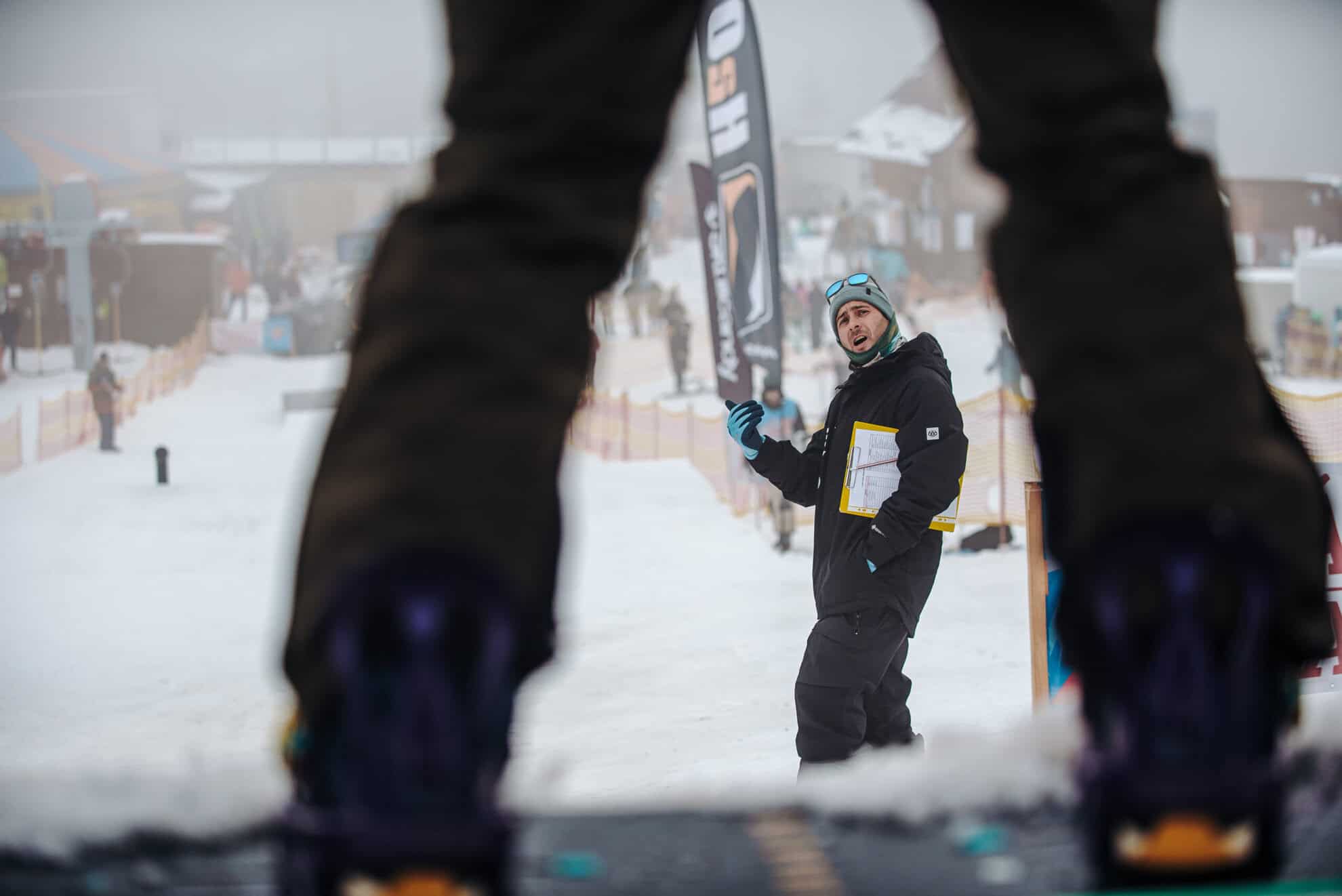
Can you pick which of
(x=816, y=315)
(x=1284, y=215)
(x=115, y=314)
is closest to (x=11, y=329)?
(x=115, y=314)

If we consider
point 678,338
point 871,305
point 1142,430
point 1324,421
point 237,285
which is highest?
point 237,285

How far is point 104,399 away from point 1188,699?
66.7 feet

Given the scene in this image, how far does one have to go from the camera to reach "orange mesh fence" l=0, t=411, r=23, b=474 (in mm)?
17078

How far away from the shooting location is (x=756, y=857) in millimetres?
597

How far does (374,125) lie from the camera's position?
168 ft

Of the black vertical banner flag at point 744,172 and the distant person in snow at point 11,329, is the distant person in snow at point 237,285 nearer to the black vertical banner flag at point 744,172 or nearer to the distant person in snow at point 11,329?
the distant person in snow at point 11,329

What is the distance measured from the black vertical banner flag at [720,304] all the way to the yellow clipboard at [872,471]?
417 cm

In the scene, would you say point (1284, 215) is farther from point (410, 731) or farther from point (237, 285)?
point (410, 731)

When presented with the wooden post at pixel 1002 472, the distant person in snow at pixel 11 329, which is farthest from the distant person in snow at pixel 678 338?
the distant person in snow at pixel 11 329

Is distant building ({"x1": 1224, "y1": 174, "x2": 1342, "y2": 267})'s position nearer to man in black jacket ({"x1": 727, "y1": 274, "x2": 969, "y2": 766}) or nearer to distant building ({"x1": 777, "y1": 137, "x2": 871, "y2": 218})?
distant building ({"x1": 777, "y1": 137, "x2": 871, "y2": 218})

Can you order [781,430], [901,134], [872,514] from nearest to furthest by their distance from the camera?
1. [872,514]
2. [781,430]
3. [901,134]

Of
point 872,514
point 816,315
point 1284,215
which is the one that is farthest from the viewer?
point 1284,215

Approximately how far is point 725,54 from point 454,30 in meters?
7.30

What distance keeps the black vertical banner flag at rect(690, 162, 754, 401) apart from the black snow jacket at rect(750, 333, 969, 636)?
13.4 feet
